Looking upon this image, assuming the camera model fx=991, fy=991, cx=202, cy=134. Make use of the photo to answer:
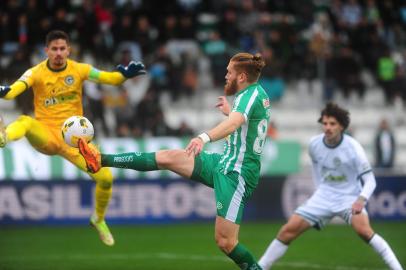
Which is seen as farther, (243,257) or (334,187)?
(334,187)

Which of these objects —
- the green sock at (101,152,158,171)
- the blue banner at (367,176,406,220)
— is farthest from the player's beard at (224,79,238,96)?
the blue banner at (367,176,406,220)

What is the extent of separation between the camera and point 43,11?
23469 mm

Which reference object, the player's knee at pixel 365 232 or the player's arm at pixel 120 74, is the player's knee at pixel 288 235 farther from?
the player's arm at pixel 120 74

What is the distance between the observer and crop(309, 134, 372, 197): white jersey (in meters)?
12.6

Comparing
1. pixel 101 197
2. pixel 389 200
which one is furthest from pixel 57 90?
pixel 389 200

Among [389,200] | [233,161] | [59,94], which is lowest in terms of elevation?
[389,200]

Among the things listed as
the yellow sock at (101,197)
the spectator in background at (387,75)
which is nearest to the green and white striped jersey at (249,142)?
the yellow sock at (101,197)

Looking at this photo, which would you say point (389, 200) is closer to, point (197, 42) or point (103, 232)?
point (197, 42)

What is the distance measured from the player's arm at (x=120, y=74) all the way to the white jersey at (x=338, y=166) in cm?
243

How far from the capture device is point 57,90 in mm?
12523

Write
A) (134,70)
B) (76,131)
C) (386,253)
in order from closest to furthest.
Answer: (76,131) → (386,253) → (134,70)

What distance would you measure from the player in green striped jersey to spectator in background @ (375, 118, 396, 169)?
39.8 feet

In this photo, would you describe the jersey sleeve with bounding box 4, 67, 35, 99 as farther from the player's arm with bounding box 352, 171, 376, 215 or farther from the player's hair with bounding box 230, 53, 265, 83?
the player's arm with bounding box 352, 171, 376, 215

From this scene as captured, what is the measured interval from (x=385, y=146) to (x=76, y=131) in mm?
12913
